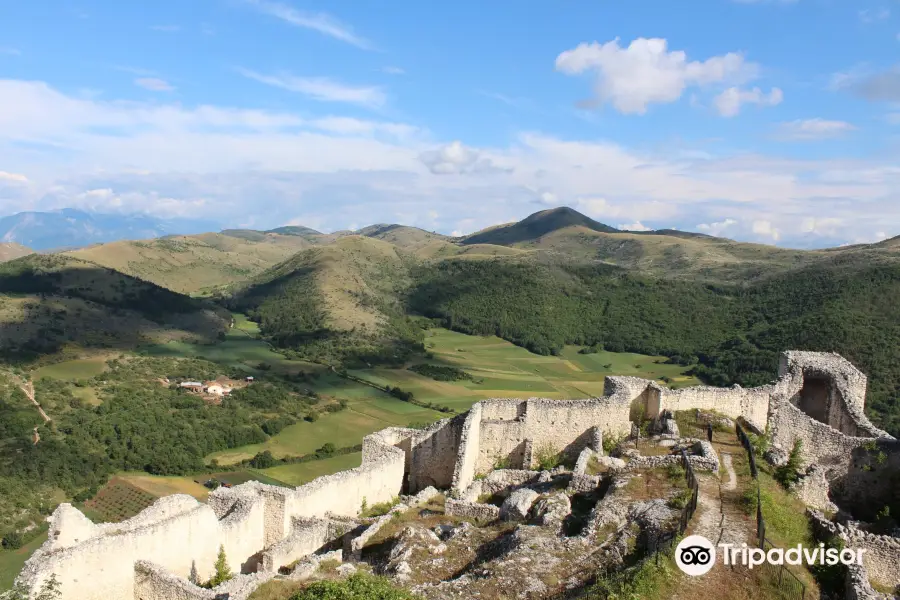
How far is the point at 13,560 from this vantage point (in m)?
49.3

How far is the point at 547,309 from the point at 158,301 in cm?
9636

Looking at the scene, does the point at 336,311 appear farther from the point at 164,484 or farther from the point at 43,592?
the point at 43,592

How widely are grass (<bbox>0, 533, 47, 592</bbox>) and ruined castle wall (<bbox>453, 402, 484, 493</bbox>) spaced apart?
124ft

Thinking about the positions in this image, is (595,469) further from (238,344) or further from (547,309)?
(547,309)

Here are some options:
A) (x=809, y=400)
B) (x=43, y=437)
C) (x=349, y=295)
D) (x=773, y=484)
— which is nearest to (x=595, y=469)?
(x=773, y=484)

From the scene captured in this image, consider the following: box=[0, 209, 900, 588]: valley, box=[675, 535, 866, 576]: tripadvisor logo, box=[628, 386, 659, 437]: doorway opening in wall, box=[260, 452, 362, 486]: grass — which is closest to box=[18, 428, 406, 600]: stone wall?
box=[628, 386, 659, 437]: doorway opening in wall

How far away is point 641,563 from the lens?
12.7m

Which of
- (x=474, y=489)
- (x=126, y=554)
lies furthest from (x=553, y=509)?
(x=126, y=554)

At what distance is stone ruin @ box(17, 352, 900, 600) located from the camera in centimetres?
1525

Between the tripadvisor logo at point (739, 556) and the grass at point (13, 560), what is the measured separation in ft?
159

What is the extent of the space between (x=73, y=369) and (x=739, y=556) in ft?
348

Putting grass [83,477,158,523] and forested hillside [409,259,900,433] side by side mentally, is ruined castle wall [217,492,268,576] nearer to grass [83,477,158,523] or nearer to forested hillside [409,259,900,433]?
grass [83,477,158,523]

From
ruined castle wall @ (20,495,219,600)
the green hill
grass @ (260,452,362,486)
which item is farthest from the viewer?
the green hill

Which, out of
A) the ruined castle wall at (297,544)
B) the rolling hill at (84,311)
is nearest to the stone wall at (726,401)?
the ruined castle wall at (297,544)
